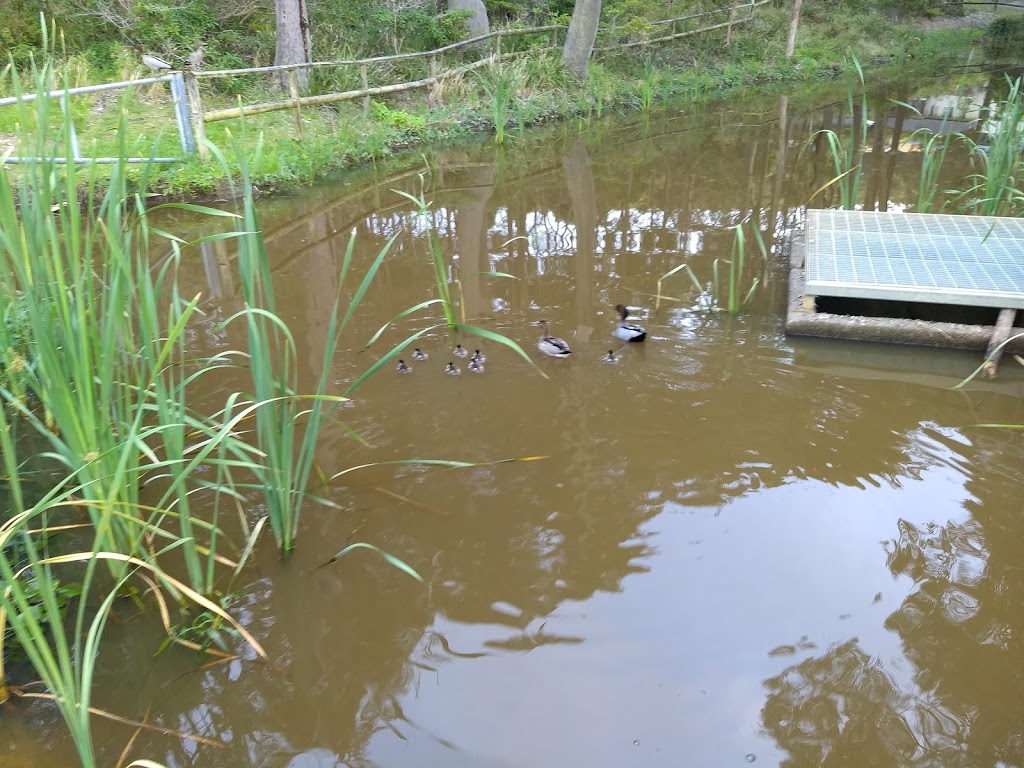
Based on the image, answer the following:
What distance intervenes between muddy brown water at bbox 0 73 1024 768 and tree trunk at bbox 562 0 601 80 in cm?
904

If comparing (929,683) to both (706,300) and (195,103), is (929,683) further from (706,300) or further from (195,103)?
(195,103)

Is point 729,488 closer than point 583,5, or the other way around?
point 729,488

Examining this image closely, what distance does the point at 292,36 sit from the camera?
10383mm

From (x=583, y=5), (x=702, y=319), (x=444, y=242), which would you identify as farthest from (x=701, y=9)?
(x=702, y=319)

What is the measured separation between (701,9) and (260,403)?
698 inches

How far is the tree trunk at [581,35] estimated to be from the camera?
12391mm

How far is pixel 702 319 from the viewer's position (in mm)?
4715

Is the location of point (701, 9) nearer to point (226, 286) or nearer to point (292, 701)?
point (226, 286)

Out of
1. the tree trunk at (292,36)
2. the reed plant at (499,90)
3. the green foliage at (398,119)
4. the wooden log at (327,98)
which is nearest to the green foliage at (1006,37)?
the wooden log at (327,98)

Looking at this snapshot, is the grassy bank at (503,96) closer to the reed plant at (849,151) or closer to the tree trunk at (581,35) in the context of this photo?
the tree trunk at (581,35)

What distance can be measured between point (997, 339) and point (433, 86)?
9.11 meters

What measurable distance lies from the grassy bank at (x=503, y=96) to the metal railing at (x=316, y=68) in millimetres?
196

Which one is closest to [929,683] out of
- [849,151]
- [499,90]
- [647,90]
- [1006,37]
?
[849,151]

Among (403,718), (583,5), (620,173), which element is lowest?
(403,718)
